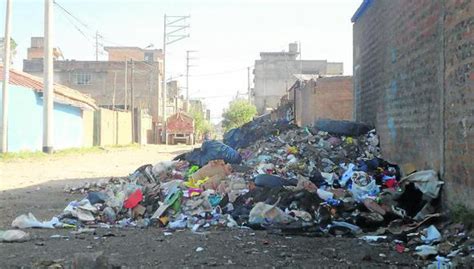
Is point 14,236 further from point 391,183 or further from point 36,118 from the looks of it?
point 36,118

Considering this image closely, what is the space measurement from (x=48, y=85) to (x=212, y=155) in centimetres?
1462

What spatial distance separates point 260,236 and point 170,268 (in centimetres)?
154

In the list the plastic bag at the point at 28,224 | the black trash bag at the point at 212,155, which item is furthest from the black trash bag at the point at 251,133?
the plastic bag at the point at 28,224

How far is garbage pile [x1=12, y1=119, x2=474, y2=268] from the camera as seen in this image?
229 inches

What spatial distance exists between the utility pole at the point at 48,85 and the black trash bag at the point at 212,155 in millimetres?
13501

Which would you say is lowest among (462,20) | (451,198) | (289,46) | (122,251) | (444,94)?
(122,251)

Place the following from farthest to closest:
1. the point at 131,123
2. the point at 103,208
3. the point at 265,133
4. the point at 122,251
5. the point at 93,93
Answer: the point at 93,93, the point at 131,123, the point at 265,133, the point at 103,208, the point at 122,251

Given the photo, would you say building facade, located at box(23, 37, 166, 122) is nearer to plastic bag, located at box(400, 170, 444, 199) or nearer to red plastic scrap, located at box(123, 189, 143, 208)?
red plastic scrap, located at box(123, 189, 143, 208)

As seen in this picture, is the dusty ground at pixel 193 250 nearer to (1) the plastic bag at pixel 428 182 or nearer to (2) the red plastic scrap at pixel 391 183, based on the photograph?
(1) the plastic bag at pixel 428 182

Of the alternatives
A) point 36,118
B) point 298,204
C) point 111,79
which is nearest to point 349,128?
point 298,204

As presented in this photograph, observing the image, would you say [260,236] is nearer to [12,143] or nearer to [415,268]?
[415,268]

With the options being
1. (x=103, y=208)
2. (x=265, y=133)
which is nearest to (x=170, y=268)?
(x=103, y=208)

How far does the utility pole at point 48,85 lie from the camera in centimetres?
2247

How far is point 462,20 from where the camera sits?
18.2 ft
